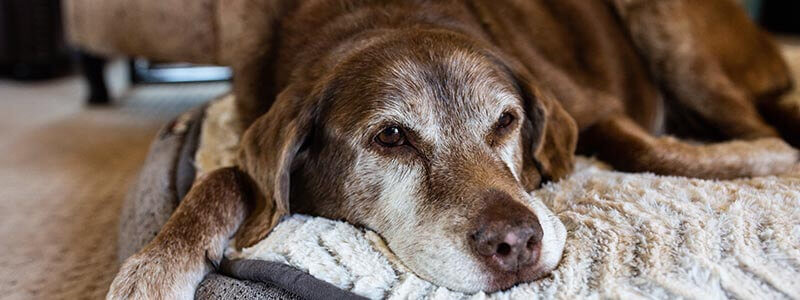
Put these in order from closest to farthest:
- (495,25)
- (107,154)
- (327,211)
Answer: (327,211)
(495,25)
(107,154)

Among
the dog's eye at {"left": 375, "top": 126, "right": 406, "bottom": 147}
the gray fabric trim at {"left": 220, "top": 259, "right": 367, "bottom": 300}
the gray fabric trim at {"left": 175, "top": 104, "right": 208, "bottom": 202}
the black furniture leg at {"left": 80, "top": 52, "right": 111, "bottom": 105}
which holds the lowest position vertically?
the black furniture leg at {"left": 80, "top": 52, "right": 111, "bottom": 105}

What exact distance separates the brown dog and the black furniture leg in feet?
8.98

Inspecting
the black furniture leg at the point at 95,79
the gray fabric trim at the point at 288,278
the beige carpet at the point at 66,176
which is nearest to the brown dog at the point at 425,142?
the gray fabric trim at the point at 288,278

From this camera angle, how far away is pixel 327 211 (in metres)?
1.73

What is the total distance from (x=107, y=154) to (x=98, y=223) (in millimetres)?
977

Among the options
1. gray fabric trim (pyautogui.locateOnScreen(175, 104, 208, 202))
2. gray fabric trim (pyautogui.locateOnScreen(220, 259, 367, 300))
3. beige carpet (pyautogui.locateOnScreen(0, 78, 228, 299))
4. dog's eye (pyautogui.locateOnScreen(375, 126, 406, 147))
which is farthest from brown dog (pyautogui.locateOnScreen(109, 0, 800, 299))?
beige carpet (pyautogui.locateOnScreen(0, 78, 228, 299))

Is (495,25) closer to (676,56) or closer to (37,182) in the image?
(676,56)

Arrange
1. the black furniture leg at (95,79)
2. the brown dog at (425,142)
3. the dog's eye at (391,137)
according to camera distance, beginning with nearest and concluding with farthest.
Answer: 1. the brown dog at (425,142)
2. the dog's eye at (391,137)
3. the black furniture leg at (95,79)

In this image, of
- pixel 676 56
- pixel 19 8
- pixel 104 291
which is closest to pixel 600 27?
pixel 676 56

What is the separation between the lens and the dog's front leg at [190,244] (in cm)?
154

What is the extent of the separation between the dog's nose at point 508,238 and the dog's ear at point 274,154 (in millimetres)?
466

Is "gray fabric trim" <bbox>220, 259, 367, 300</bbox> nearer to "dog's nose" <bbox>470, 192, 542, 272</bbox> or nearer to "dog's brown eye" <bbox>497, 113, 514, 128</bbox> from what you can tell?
"dog's nose" <bbox>470, 192, 542, 272</bbox>

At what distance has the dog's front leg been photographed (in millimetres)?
1541

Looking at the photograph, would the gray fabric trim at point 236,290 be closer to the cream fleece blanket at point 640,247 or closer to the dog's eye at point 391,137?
the cream fleece blanket at point 640,247
